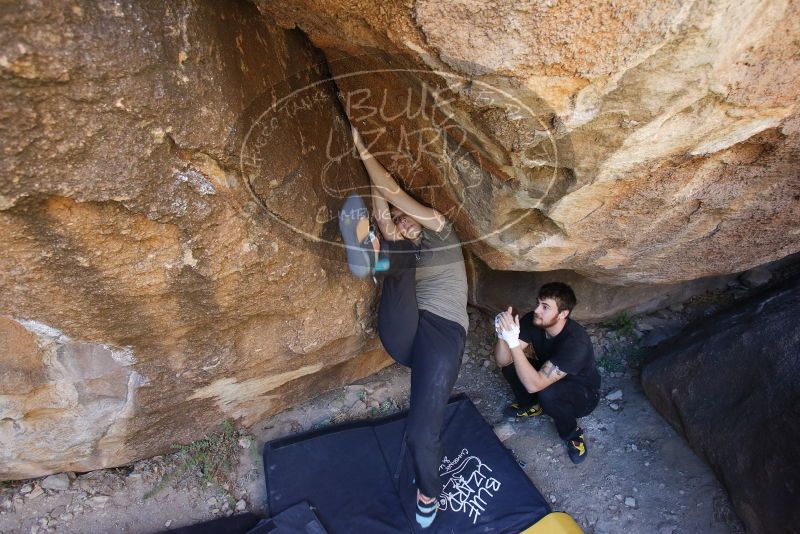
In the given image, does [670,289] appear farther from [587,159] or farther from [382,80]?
[382,80]

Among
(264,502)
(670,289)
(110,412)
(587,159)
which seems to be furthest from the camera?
(670,289)

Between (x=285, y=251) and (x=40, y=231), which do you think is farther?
(x=285, y=251)

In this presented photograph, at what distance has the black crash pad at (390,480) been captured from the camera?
237 centimetres

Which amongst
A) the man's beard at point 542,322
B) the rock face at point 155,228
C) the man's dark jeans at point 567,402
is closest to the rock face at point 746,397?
the man's dark jeans at point 567,402

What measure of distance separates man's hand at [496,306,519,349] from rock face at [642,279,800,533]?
93 centimetres

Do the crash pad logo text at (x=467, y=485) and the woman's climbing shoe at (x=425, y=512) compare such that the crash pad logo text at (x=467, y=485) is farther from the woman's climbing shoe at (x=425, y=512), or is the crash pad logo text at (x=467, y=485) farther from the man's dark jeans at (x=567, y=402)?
the man's dark jeans at (x=567, y=402)

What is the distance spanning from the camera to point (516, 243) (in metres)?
2.16

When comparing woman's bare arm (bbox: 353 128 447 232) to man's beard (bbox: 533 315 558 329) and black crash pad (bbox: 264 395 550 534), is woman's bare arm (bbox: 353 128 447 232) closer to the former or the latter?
man's beard (bbox: 533 315 558 329)

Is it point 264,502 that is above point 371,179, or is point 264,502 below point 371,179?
below

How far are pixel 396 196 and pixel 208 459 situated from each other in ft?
5.31

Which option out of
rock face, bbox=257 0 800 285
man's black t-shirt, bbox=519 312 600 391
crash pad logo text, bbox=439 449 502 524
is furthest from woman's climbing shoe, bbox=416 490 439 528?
rock face, bbox=257 0 800 285

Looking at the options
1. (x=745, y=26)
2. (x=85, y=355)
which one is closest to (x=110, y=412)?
(x=85, y=355)

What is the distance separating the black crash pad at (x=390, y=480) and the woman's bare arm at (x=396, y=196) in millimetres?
1184

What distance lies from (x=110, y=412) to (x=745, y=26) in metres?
2.52
